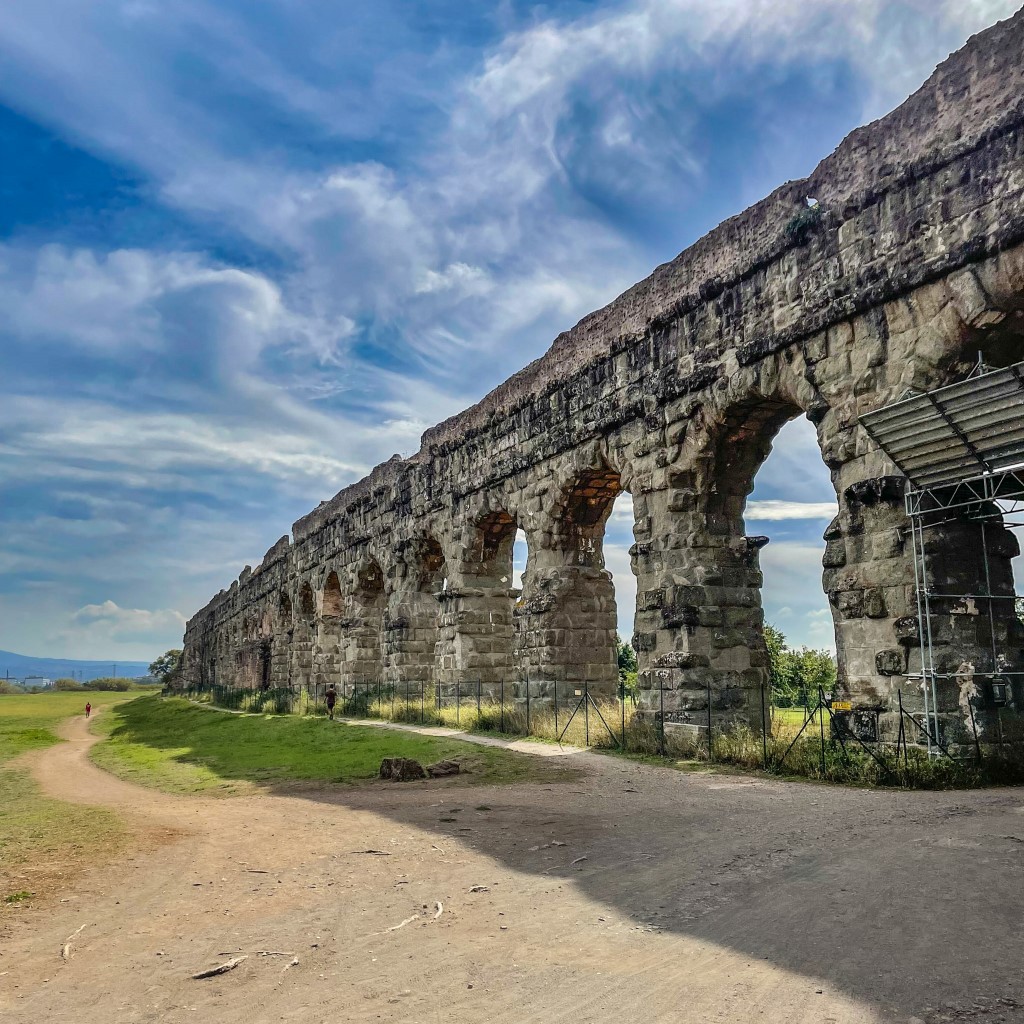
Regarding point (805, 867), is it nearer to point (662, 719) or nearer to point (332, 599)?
point (662, 719)

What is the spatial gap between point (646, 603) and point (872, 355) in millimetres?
4828

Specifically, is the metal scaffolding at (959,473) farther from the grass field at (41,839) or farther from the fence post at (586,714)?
the grass field at (41,839)

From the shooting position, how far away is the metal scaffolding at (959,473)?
26.1 ft

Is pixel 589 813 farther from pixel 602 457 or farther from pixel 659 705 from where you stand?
pixel 602 457

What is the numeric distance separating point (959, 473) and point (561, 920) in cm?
604

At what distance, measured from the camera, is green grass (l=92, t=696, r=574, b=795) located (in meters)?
11.0

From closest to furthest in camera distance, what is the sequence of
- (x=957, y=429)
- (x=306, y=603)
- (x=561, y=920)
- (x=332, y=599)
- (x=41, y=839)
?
(x=561, y=920), (x=41, y=839), (x=957, y=429), (x=332, y=599), (x=306, y=603)

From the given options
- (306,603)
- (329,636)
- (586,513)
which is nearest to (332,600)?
(329,636)

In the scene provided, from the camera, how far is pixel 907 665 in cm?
895

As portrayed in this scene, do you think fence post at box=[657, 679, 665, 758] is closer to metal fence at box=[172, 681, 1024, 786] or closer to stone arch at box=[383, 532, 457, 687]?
metal fence at box=[172, 681, 1024, 786]

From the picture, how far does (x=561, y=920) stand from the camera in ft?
15.5

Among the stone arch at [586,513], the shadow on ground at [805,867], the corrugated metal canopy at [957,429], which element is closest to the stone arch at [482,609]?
the stone arch at [586,513]

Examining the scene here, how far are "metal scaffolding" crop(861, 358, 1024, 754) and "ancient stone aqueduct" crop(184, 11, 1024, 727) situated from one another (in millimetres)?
221

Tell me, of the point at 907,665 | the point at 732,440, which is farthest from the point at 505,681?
the point at 907,665
